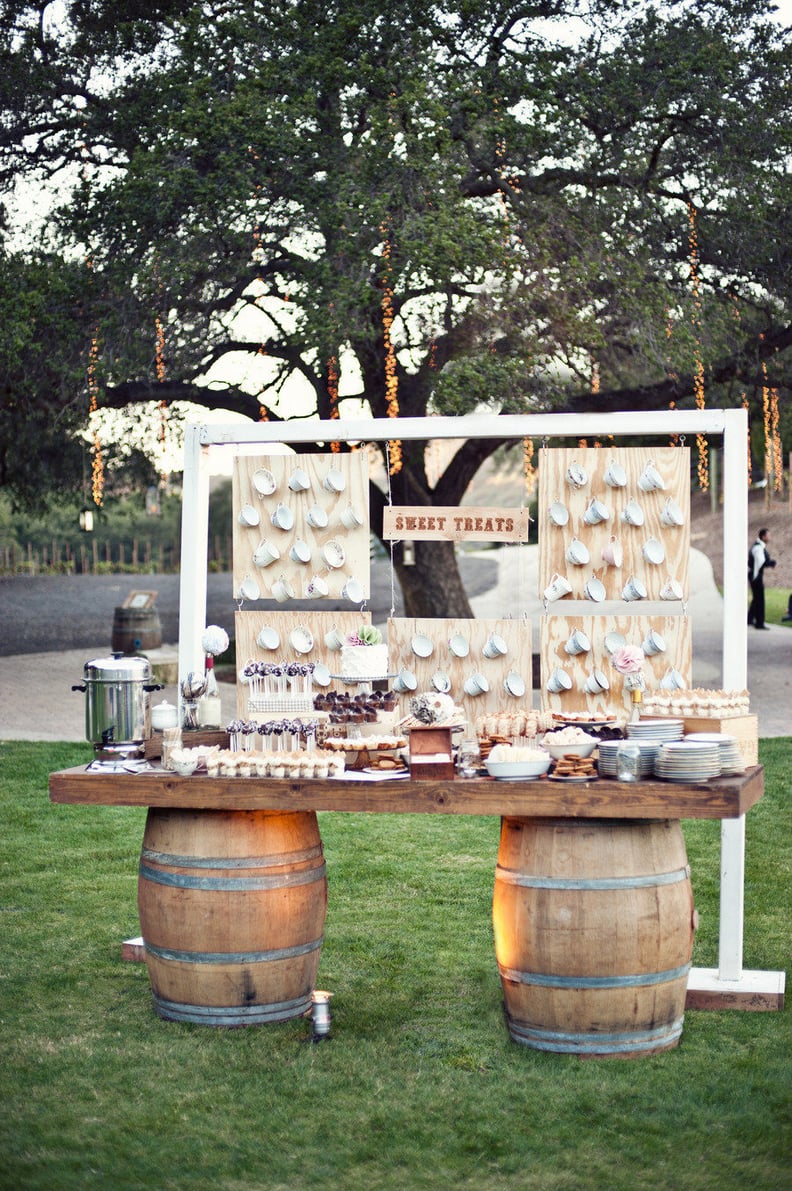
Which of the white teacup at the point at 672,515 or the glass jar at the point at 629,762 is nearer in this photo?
Answer: the glass jar at the point at 629,762

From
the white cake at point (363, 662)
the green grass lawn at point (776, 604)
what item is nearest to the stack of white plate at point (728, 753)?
the white cake at point (363, 662)

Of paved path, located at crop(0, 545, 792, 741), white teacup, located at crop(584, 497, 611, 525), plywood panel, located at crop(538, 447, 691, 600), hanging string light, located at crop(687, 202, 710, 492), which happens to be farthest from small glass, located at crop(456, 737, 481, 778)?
hanging string light, located at crop(687, 202, 710, 492)

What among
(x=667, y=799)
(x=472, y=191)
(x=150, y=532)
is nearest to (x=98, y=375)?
(x=472, y=191)

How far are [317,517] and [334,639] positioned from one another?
1.75ft

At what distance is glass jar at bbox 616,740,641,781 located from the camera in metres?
4.67

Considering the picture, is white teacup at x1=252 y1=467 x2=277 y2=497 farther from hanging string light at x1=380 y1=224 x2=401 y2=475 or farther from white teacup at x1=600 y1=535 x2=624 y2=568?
hanging string light at x1=380 y1=224 x2=401 y2=475

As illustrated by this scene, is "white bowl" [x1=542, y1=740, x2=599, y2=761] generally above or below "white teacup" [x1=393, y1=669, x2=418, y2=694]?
below

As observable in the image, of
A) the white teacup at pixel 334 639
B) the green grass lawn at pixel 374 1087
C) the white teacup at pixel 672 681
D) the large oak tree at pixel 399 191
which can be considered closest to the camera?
the green grass lawn at pixel 374 1087

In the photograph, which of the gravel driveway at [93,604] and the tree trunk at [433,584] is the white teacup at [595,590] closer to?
the tree trunk at [433,584]

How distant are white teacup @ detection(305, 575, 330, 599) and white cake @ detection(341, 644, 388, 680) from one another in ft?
1.27

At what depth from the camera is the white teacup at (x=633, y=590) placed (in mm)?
5785

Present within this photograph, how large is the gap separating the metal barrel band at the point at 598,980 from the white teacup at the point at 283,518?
7.62ft

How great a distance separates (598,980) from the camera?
455cm

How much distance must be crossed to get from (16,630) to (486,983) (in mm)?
24258
